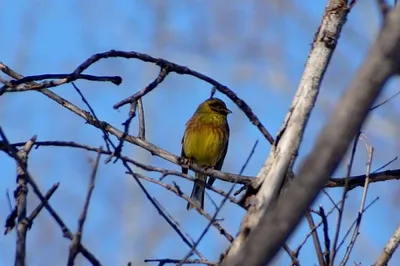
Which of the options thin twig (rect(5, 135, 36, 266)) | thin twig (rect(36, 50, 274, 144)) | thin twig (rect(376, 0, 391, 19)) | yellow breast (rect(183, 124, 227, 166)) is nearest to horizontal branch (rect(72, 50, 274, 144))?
thin twig (rect(36, 50, 274, 144))

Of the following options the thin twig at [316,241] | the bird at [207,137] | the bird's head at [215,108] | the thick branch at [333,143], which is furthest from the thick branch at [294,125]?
the bird's head at [215,108]

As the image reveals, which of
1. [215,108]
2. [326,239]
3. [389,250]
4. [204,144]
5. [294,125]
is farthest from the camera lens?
[215,108]

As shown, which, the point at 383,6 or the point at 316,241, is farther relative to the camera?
the point at 316,241

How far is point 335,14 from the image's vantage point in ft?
9.56

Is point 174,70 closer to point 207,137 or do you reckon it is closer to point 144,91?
point 144,91

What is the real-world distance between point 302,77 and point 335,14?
14.7 inches

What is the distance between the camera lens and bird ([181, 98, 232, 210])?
24.6 feet

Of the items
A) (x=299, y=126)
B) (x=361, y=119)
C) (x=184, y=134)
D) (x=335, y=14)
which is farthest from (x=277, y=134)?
(x=184, y=134)

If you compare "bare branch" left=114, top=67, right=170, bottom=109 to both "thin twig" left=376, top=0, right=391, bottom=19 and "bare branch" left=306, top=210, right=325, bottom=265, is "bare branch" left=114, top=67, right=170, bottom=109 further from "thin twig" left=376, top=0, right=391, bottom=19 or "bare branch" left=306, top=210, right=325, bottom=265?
"thin twig" left=376, top=0, right=391, bottom=19

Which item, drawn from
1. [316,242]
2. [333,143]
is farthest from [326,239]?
[333,143]

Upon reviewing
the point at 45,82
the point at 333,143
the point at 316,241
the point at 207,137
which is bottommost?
the point at 333,143

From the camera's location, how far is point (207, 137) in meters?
7.60

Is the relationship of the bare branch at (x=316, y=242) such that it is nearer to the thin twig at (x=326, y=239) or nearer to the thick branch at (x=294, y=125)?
the thin twig at (x=326, y=239)

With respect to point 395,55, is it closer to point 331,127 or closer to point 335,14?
point 331,127
